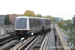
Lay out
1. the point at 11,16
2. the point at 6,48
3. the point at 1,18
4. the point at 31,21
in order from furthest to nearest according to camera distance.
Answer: the point at 1,18 → the point at 11,16 → the point at 31,21 → the point at 6,48

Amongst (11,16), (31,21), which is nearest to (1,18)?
(11,16)

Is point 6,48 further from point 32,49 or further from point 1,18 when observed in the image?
point 1,18

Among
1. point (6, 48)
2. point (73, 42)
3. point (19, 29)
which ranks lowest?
point (73, 42)

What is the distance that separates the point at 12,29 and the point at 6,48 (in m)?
9.69

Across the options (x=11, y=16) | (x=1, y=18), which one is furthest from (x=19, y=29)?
(x=1, y=18)

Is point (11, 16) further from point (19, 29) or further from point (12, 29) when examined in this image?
point (19, 29)

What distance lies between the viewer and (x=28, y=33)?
12.9 meters

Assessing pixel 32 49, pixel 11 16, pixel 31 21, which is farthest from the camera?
pixel 11 16

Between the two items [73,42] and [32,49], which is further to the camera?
[73,42]

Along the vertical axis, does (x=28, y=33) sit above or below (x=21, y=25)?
below

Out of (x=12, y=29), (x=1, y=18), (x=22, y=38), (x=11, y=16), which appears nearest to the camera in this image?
(x=22, y=38)

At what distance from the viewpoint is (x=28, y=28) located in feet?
42.2

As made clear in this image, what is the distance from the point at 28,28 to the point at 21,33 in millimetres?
899

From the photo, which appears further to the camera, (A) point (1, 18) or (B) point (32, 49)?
(A) point (1, 18)
